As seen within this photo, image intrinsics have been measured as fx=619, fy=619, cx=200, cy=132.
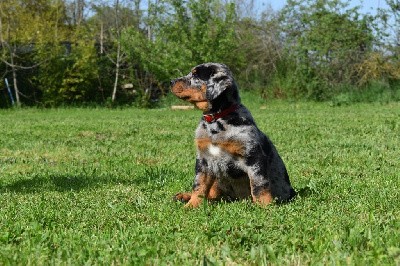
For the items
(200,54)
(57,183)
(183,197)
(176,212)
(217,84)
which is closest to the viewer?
(176,212)

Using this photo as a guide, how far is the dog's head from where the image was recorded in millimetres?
5414

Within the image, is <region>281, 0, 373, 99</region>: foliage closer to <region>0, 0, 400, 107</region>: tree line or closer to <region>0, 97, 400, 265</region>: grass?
<region>0, 0, 400, 107</region>: tree line

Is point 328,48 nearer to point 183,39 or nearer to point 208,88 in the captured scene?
point 183,39

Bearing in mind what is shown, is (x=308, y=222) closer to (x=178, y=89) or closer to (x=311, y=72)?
(x=178, y=89)

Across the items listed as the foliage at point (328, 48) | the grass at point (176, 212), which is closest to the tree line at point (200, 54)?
the foliage at point (328, 48)

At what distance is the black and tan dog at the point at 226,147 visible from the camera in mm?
5309

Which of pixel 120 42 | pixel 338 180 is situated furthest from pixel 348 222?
pixel 120 42

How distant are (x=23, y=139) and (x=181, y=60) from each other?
589 inches

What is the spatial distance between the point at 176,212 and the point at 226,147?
27.6 inches

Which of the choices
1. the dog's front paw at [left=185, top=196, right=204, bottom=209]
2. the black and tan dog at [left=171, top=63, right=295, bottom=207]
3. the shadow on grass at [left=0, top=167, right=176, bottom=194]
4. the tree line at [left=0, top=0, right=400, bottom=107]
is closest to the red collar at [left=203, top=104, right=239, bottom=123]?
the black and tan dog at [left=171, top=63, right=295, bottom=207]

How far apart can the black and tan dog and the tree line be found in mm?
21644

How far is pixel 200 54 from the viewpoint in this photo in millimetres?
27547

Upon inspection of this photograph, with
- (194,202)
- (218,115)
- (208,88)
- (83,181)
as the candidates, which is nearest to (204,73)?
(208,88)

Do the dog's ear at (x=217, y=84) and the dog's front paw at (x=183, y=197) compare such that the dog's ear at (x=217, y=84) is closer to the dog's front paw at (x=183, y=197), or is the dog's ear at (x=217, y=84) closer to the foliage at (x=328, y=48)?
the dog's front paw at (x=183, y=197)
